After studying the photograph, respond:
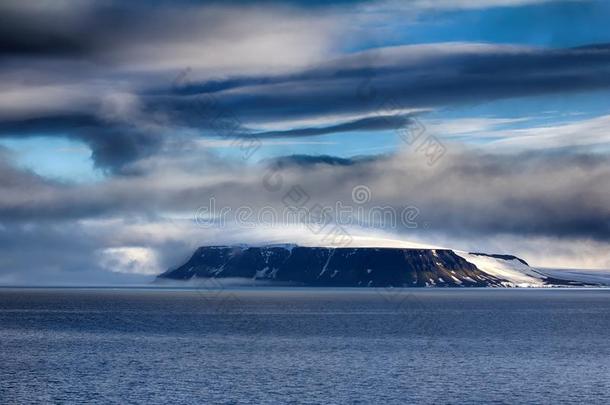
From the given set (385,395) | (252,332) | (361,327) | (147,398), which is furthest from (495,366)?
(361,327)

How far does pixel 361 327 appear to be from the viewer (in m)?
166

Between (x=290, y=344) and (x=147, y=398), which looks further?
(x=290, y=344)

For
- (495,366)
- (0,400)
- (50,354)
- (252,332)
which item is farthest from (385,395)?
(252,332)

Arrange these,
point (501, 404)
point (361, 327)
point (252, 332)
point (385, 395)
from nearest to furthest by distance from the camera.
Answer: point (501, 404), point (385, 395), point (252, 332), point (361, 327)

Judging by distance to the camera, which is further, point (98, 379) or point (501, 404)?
point (98, 379)

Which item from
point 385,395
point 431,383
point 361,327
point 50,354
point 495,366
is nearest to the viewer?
point 385,395

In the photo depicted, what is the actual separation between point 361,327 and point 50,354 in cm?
7088

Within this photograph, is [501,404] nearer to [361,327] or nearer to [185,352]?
[185,352]

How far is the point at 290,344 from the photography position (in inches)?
4818

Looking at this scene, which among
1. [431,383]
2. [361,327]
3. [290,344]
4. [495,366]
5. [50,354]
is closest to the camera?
[431,383]

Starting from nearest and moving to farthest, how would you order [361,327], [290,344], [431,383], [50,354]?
[431,383]
[50,354]
[290,344]
[361,327]

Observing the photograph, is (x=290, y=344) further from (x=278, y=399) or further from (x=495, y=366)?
(x=278, y=399)

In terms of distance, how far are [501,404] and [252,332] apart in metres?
84.0

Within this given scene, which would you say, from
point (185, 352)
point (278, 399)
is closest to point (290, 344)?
point (185, 352)
